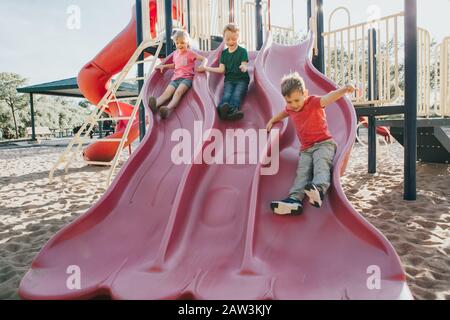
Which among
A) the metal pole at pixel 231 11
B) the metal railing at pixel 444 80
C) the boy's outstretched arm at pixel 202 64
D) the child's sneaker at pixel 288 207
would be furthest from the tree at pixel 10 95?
the child's sneaker at pixel 288 207

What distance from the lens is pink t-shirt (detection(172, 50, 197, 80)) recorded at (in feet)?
15.1

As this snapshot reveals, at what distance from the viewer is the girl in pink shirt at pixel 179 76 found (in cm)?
416

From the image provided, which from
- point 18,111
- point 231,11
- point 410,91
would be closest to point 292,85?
point 410,91

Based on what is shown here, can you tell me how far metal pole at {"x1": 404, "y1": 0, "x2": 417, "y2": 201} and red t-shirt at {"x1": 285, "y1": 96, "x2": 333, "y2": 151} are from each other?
212 cm

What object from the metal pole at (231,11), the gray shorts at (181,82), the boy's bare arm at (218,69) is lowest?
the gray shorts at (181,82)

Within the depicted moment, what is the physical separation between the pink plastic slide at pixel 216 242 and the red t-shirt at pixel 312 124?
8.2 inches

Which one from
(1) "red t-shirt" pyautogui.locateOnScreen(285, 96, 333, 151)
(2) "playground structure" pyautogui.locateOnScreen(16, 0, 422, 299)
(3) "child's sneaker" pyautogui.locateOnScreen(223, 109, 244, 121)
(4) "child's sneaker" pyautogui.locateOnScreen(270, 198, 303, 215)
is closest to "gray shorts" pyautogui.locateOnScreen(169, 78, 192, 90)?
(2) "playground structure" pyautogui.locateOnScreen(16, 0, 422, 299)

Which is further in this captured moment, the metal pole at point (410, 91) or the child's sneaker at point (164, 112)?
the metal pole at point (410, 91)

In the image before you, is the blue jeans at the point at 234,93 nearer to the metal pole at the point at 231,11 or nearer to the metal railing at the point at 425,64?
the metal pole at the point at 231,11

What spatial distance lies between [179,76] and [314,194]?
2.65 meters

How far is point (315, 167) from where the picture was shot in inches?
110

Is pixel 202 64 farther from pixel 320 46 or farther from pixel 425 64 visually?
pixel 425 64
